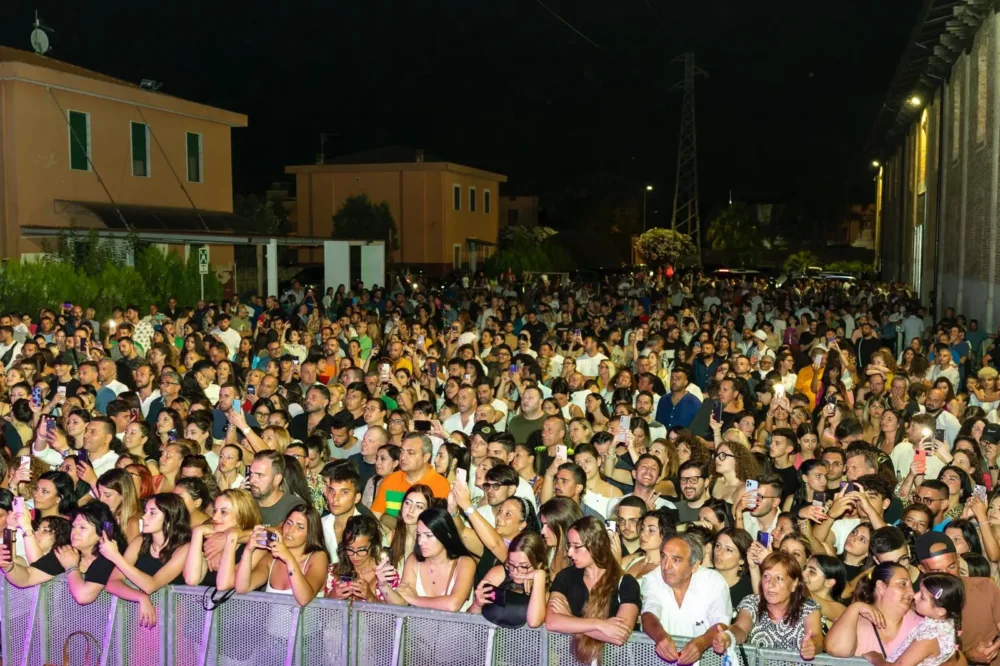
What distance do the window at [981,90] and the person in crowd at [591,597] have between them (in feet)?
60.0

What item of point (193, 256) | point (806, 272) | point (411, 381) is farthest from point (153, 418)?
point (806, 272)

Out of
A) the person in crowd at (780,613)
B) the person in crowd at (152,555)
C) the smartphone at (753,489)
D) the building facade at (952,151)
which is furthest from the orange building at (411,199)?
the person in crowd at (780,613)

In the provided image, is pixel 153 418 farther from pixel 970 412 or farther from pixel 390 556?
pixel 970 412

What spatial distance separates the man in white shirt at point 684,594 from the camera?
231 inches

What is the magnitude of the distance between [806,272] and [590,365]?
111 feet

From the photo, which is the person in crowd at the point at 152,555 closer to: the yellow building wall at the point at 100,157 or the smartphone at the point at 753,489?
the smartphone at the point at 753,489

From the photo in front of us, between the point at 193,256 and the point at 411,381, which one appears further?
the point at 193,256

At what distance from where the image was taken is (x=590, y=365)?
1373 cm

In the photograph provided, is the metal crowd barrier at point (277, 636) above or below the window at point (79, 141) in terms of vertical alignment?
below

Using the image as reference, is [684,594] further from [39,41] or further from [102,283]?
[39,41]

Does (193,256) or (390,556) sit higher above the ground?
(193,256)

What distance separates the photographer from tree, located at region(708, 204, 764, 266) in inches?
3054

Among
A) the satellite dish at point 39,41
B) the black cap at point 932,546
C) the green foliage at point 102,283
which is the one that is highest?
the satellite dish at point 39,41

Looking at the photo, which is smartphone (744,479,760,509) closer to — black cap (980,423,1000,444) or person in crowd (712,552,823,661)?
person in crowd (712,552,823,661)
